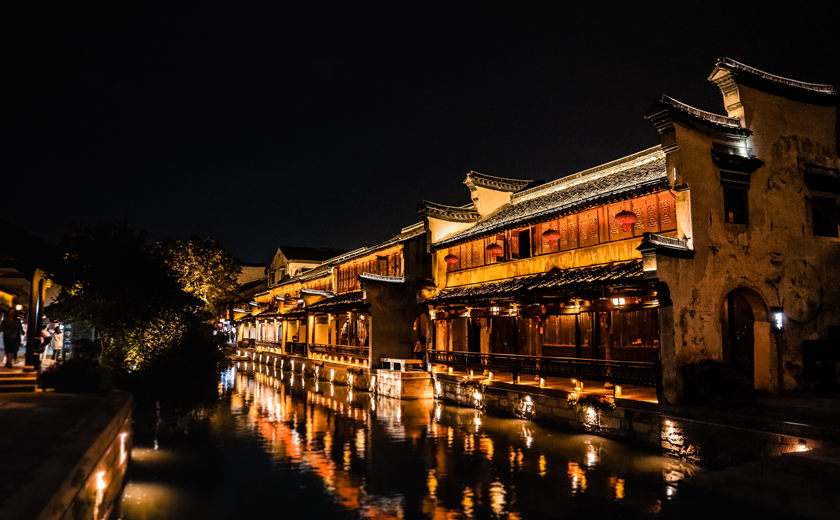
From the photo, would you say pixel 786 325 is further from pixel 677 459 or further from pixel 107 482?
pixel 107 482

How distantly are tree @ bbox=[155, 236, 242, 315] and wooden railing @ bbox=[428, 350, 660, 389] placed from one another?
63.2 feet

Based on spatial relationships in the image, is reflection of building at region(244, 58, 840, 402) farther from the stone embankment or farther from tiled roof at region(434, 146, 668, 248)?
the stone embankment

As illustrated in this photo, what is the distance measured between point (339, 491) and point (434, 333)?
1823 centimetres

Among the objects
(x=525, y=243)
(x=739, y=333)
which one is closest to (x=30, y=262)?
(x=525, y=243)

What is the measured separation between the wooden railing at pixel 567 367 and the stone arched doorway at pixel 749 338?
116 inches

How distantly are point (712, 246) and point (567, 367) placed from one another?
540 cm

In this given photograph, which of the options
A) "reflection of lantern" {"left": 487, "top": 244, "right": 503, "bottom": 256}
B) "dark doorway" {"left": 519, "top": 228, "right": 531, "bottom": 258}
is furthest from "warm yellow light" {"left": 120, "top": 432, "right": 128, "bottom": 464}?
"dark doorway" {"left": 519, "top": 228, "right": 531, "bottom": 258}

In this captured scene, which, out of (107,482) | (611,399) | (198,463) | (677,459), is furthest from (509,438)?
(107,482)

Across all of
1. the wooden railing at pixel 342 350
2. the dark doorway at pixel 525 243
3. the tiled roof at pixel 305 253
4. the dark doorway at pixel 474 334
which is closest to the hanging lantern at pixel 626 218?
the dark doorway at pixel 525 243

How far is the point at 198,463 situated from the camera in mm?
12883

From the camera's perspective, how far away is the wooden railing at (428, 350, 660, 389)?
14875 mm

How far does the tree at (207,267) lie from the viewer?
3544 cm

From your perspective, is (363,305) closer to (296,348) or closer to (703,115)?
(296,348)

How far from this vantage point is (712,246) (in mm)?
15406
